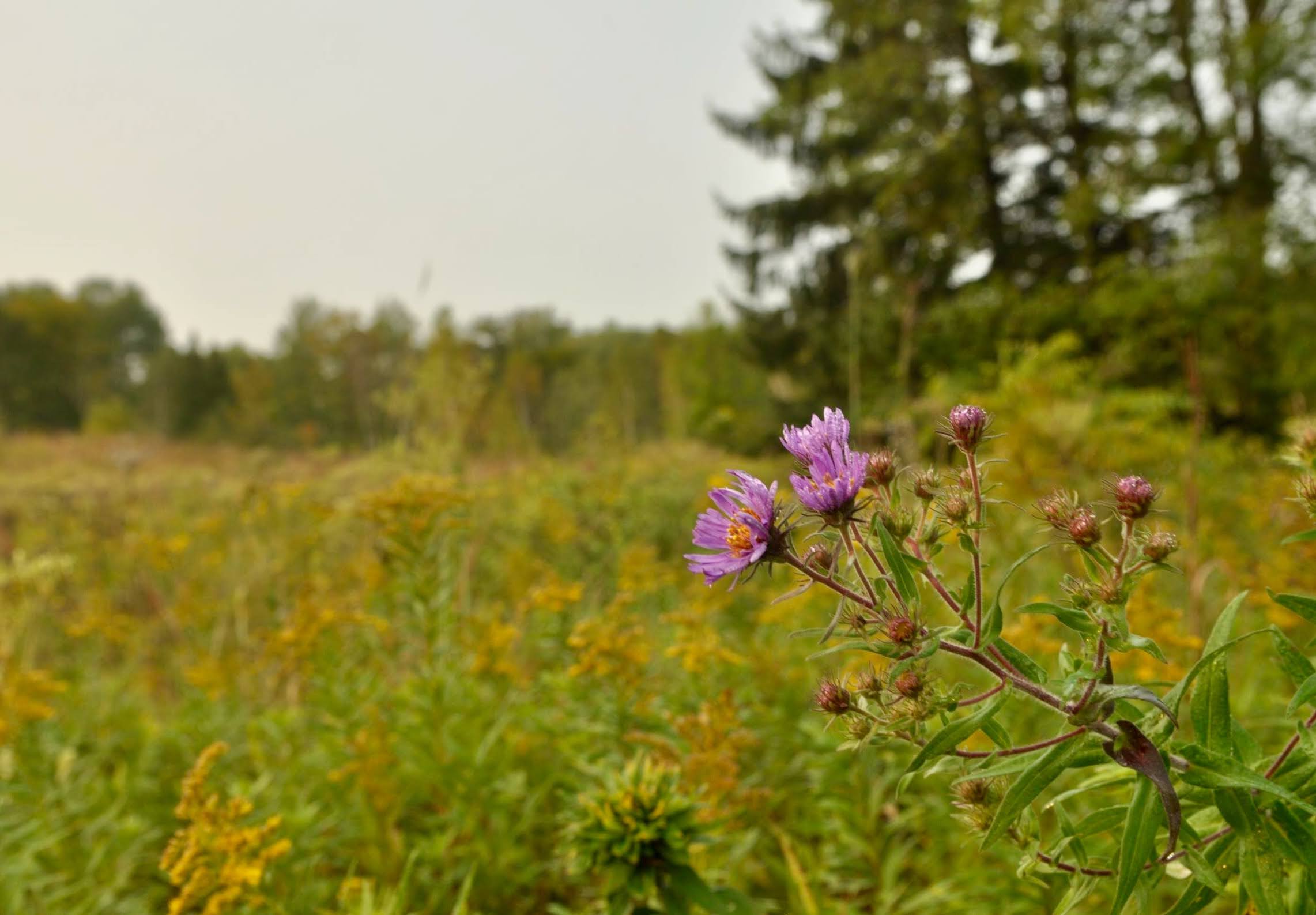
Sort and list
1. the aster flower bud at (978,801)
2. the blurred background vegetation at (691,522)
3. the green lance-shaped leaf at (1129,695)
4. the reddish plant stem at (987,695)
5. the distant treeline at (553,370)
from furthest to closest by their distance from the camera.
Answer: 1. the distant treeline at (553,370)
2. the blurred background vegetation at (691,522)
3. the aster flower bud at (978,801)
4. the reddish plant stem at (987,695)
5. the green lance-shaped leaf at (1129,695)

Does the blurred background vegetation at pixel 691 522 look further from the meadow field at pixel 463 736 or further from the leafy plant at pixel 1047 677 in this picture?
the leafy plant at pixel 1047 677

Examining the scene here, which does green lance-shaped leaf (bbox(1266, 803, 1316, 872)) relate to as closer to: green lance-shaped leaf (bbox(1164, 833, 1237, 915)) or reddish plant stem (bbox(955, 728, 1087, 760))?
green lance-shaped leaf (bbox(1164, 833, 1237, 915))

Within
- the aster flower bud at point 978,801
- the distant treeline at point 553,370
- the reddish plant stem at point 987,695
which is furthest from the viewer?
the distant treeline at point 553,370

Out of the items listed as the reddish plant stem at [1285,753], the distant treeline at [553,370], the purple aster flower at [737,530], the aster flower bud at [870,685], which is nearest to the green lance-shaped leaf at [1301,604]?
the reddish plant stem at [1285,753]

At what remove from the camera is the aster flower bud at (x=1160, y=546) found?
759 mm

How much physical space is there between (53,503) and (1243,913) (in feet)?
30.0

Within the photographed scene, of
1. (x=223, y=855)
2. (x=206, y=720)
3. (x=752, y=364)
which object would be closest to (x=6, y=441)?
(x=752, y=364)

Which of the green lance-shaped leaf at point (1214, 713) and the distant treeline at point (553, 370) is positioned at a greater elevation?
the distant treeline at point (553, 370)

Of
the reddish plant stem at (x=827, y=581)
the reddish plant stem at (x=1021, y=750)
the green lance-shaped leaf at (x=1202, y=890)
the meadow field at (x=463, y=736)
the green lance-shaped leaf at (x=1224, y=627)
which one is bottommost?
the meadow field at (x=463, y=736)

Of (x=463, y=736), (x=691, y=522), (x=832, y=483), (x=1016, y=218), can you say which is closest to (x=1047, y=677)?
(x=832, y=483)

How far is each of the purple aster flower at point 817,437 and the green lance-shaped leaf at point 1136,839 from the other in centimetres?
45

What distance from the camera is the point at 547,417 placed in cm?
3350

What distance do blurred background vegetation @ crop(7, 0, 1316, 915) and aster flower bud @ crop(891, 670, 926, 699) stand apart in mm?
868

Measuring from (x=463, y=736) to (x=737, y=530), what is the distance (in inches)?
73.3
